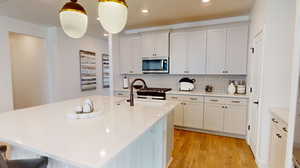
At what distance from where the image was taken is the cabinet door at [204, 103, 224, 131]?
10.9ft

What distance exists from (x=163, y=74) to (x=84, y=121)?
10.2 ft

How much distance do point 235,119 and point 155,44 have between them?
8.10ft

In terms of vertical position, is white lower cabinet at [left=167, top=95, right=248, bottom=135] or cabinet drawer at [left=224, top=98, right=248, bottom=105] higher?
cabinet drawer at [left=224, top=98, right=248, bottom=105]

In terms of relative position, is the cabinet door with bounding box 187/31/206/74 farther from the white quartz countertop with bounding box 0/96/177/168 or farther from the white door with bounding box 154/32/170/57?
the white quartz countertop with bounding box 0/96/177/168

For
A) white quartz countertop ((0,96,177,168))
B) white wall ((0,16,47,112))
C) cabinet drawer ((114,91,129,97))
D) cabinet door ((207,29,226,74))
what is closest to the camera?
white quartz countertop ((0,96,177,168))

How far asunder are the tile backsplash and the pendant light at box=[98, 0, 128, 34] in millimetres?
2829

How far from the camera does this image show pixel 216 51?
352cm

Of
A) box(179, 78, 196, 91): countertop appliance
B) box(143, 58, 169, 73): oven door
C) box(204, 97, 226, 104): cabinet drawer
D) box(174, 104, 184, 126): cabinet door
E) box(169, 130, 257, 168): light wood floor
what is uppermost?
box(143, 58, 169, 73): oven door

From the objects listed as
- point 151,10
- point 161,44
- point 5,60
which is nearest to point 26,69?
point 5,60

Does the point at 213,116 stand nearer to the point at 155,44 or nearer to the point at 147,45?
the point at 155,44

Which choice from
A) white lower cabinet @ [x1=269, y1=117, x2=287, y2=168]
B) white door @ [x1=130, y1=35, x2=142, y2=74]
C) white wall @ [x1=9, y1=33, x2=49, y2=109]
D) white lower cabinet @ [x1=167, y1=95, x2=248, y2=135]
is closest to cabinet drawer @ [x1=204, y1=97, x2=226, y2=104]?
white lower cabinet @ [x1=167, y1=95, x2=248, y2=135]

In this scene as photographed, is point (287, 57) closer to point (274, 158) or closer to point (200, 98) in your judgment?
point (274, 158)

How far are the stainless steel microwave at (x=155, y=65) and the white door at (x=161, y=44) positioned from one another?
12cm

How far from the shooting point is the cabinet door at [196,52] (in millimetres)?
3633
